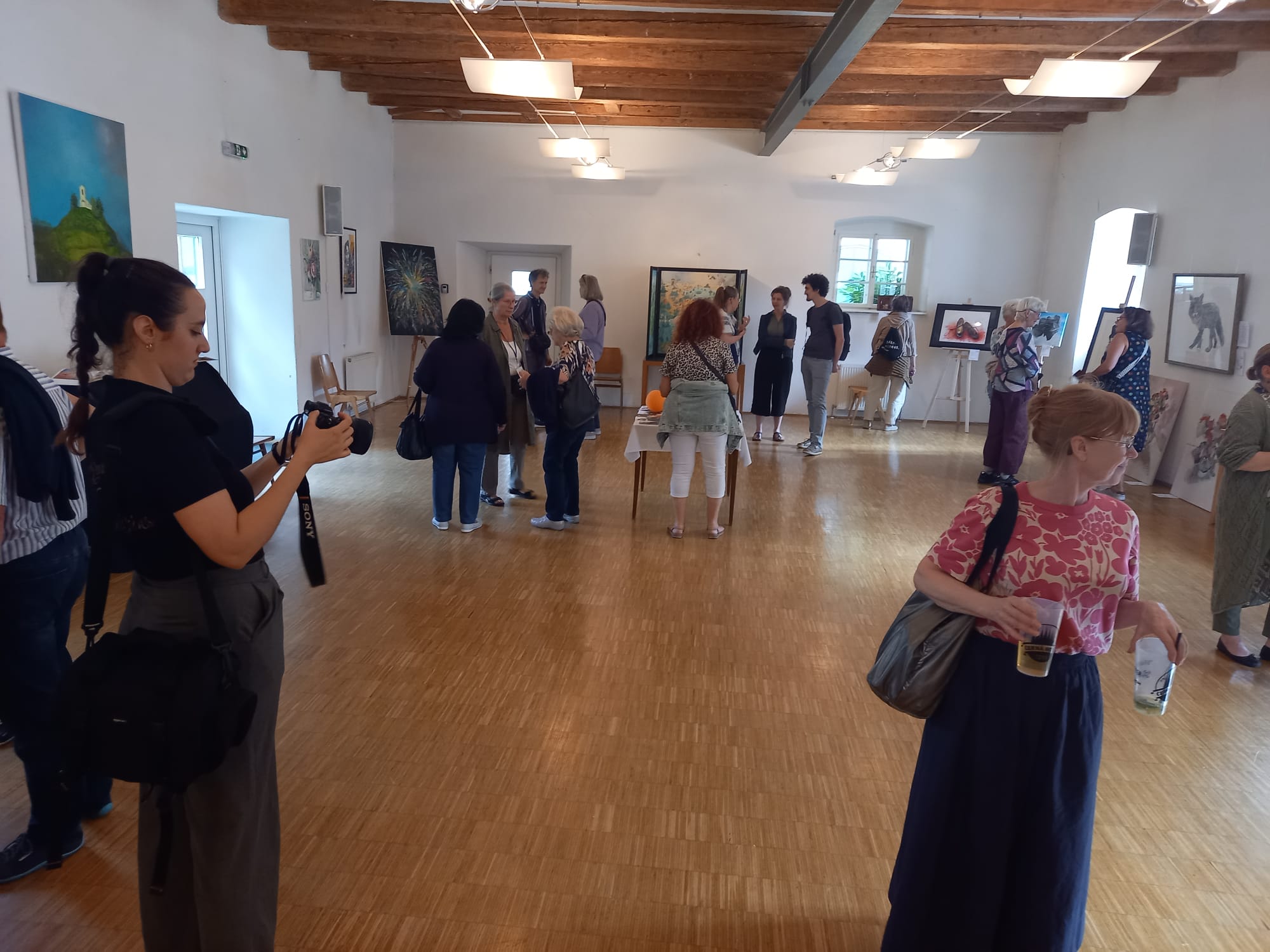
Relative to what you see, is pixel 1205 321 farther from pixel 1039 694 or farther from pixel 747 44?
pixel 1039 694

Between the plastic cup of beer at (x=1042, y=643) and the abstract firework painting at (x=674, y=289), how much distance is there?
9.99 m

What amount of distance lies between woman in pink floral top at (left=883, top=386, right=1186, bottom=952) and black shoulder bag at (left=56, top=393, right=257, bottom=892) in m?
1.50

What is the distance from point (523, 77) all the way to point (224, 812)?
468cm

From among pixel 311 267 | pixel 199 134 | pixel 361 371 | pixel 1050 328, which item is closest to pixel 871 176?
pixel 1050 328

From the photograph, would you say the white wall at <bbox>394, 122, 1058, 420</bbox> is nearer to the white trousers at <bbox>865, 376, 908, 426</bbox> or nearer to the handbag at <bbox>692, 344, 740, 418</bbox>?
the white trousers at <bbox>865, 376, 908, 426</bbox>

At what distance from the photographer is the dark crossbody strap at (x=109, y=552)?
156 centimetres

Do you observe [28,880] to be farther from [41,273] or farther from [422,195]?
[422,195]

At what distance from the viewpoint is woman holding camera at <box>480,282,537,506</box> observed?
241 inches

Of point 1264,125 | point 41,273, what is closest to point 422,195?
point 41,273

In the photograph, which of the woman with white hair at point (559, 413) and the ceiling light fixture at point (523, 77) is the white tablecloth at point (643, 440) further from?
the ceiling light fixture at point (523, 77)

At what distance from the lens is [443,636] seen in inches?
168

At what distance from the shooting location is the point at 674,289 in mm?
Result: 11648

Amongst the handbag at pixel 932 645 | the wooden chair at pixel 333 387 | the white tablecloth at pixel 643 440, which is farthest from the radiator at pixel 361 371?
the handbag at pixel 932 645

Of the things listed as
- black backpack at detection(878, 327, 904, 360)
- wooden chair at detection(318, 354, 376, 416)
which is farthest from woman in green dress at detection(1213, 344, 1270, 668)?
wooden chair at detection(318, 354, 376, 416)
